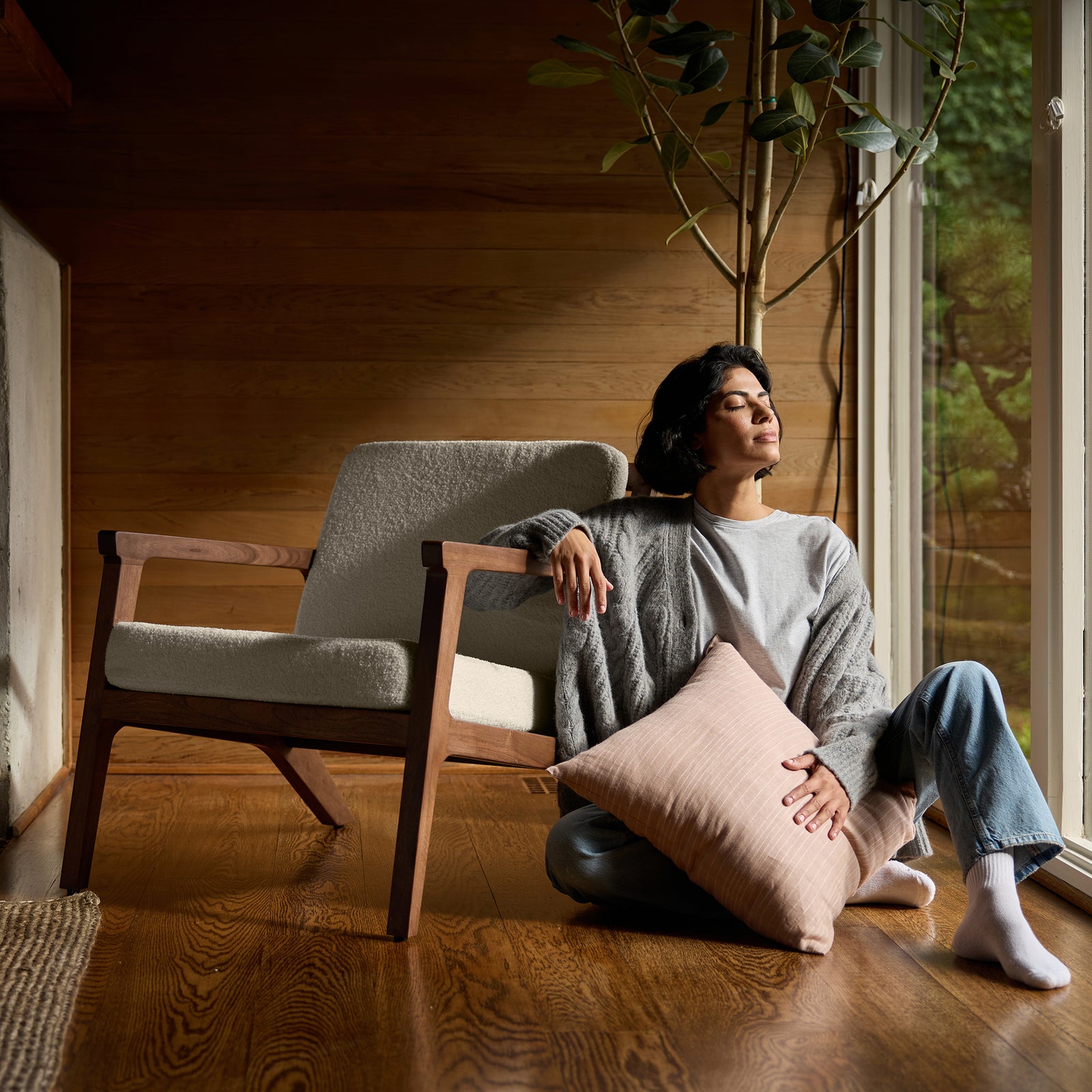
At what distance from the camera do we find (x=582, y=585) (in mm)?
1696

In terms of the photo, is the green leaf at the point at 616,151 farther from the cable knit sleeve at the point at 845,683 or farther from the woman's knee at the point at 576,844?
the woman's knee at the point at 576,844

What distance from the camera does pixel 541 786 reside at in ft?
9.23

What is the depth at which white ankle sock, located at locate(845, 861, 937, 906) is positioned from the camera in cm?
172

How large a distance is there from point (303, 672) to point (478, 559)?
30 centimetres

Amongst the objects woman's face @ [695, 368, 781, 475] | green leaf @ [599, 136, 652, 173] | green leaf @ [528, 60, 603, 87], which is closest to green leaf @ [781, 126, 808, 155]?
green leaf @ [599, 136, 652, 173]

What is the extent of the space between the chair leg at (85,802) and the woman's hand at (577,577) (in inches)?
29.0

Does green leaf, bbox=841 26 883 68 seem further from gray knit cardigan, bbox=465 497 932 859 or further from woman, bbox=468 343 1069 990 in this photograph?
gray knit cardigan, bbox=465 497 932 859

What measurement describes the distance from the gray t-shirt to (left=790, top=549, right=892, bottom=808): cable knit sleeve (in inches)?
0.9

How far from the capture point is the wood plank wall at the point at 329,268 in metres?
2.94

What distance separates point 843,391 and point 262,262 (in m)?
1.61

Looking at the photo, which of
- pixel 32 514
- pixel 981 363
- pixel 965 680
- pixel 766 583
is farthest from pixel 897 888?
pixel 32 514

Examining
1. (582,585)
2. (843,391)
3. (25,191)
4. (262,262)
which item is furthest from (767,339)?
(25,191)

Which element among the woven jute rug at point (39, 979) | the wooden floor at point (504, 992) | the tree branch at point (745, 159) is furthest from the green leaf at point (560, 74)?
the woven jute rug at point (39, 979)

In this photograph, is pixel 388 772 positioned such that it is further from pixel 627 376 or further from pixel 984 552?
pixel 984 552
